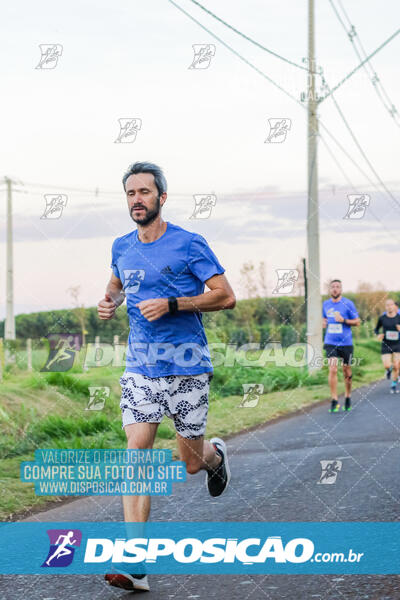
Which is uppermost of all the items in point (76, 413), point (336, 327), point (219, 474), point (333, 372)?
point (336, 327)

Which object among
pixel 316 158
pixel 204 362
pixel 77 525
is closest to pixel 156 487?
pixel 77 525

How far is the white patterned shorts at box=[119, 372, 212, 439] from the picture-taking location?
4688 mm

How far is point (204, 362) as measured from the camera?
4867 mm

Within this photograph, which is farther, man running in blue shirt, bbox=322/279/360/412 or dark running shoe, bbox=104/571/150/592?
man running in blue shirt, bbox=322/279/360/412

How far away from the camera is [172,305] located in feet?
15.1

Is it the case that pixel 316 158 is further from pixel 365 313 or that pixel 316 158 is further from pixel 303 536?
pixel 365 313

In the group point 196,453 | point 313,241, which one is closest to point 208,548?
point 196,453

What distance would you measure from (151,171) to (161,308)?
0.82 metres

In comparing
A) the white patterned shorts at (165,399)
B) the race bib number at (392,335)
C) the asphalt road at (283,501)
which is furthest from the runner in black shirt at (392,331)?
the white patterned shorts at (165,399)

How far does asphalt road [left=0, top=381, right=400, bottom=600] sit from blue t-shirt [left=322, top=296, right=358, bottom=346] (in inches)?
44.4
